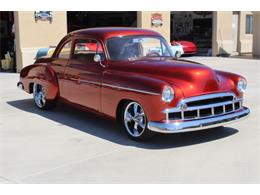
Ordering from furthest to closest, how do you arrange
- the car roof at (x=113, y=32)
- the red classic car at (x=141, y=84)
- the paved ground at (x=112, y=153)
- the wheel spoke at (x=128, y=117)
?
1. the car roof at (x=113, y=32)
2. the wheel spoke at (x=128, y=117)
3. the red classic car at (x=141, y=84)
4. the paved ground at (x=112, y=153)

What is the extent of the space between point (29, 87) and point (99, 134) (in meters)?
2.82

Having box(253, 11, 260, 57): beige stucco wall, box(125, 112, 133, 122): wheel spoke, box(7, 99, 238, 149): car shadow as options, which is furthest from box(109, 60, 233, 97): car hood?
box(253, 11, 260, 57): beige stucco wall

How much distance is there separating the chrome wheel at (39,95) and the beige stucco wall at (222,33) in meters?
14.1

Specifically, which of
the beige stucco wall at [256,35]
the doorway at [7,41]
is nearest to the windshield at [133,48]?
the doorway at [7,41]

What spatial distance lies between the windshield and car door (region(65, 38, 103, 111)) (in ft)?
0.73

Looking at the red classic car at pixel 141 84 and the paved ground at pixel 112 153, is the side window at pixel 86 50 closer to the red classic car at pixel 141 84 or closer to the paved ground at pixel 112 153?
the red classic car at pixel 141 84

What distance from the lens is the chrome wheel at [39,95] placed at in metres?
8.19

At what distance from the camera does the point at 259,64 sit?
1641cm

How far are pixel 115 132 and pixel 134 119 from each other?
0.64 m

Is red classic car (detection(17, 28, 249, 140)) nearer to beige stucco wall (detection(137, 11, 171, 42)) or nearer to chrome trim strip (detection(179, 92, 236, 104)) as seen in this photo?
chrome trim strip (detection(179, 92, 236, 104))

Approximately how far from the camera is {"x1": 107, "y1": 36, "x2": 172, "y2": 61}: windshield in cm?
659

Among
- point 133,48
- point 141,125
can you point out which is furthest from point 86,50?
point 141,125
